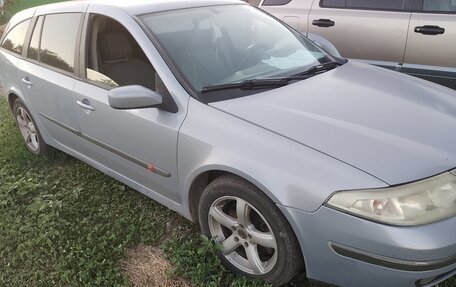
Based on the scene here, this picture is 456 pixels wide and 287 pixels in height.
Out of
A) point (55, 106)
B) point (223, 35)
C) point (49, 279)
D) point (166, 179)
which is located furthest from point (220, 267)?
point (55, 106)

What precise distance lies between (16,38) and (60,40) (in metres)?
0.98

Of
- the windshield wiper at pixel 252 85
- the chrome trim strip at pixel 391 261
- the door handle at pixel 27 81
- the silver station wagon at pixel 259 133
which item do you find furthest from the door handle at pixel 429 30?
the door handle at pixel 27 81

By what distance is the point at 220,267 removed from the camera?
2600 mm

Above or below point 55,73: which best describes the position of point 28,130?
below

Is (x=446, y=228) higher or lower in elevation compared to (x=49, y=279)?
higher

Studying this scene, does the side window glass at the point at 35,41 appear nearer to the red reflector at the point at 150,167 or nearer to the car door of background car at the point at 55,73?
the car door of background car at the point at 55,73

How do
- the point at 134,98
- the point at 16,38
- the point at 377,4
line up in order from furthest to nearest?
the point at 377,4 < the point at 16,38 < the point at 134,98

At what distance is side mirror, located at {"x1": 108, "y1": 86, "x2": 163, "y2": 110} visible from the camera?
8.32 ft

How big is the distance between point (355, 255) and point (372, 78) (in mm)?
1388

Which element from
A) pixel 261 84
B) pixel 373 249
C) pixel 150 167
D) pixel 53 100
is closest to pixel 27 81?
pixel 53 100

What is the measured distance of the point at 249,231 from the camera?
7.91ft

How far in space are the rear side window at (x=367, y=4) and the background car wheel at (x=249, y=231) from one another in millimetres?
3133

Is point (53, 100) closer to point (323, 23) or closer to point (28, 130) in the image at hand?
point (28, 130)

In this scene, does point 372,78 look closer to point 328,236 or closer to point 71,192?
point 328,236
